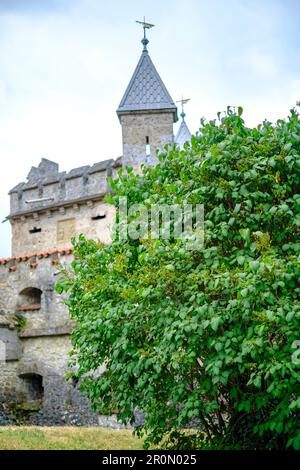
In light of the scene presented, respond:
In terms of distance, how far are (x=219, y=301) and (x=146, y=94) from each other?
72.3ft

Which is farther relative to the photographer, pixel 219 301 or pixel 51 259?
pixel 51 259

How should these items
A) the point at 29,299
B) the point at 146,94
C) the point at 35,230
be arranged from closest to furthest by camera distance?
1. the point at 29,299
2. the point at 146,94
3. the point at 35,230

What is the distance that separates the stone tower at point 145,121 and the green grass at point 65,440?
16.7 metres

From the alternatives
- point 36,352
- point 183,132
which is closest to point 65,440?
Answer: point 36,352

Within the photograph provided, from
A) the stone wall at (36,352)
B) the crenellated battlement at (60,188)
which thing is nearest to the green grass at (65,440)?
the stone wall at (36,352)

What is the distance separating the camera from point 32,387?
20.9 metres

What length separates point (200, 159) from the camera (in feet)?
31.3

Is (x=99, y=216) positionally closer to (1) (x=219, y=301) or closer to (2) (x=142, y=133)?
(2) (x=142, y=133)

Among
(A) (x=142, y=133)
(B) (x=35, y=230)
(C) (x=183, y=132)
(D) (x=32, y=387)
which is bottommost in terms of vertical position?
(D) (x=32, y=387)

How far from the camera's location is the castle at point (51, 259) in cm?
1977

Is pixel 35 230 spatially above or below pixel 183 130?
below

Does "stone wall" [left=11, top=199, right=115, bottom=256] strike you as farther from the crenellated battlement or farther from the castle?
the crenellated battlement

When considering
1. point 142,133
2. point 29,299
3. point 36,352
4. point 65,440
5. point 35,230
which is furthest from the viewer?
point 35,230

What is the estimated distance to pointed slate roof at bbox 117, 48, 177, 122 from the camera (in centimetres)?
2853
